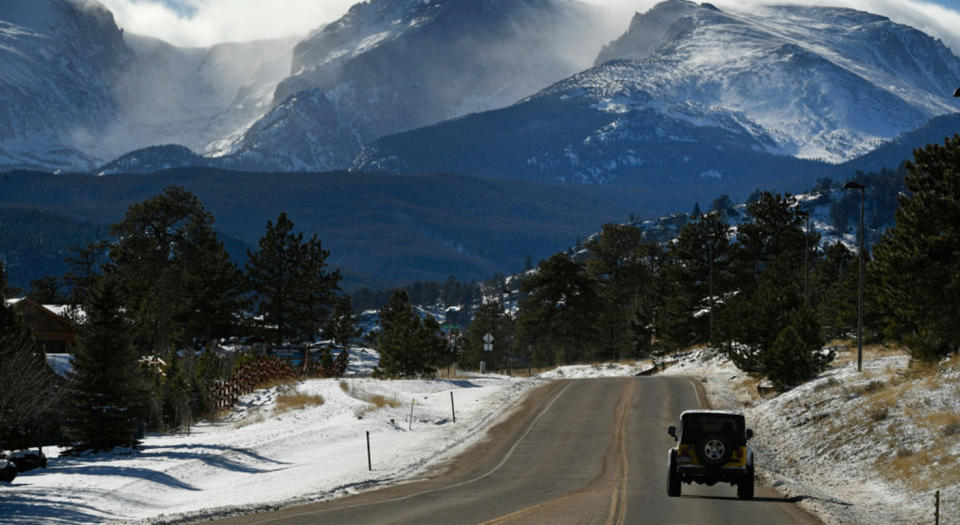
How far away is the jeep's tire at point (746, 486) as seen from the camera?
99.2 feet

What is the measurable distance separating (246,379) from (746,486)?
4293 cm

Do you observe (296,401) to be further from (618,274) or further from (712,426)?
(618,274)

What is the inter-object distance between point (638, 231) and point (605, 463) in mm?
107603

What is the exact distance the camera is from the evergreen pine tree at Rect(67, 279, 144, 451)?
4250cm

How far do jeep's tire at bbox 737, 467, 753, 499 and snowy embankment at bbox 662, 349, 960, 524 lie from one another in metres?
1.61

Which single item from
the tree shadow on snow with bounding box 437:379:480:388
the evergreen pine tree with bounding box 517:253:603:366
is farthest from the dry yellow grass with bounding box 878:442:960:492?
the evergreen pine tree with bounding box 517:253:603:366

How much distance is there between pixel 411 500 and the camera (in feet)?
101

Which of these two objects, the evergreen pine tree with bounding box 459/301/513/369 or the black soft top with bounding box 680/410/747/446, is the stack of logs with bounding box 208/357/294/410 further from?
the evergreen pine tree with bounding box 459/301/513/369

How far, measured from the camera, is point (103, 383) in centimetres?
4250

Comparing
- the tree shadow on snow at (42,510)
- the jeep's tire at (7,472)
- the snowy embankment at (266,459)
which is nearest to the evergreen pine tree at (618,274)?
the snowy embankment at (266,459)

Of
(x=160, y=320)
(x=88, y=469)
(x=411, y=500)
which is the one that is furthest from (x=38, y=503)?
(x=160, y=320)

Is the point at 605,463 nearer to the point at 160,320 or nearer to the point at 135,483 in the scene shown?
the point at 135,483

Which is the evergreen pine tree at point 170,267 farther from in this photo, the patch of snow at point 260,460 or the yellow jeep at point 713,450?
the yellow jeep at point 713,450

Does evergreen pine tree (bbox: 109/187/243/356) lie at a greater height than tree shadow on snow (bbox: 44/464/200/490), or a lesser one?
greater
